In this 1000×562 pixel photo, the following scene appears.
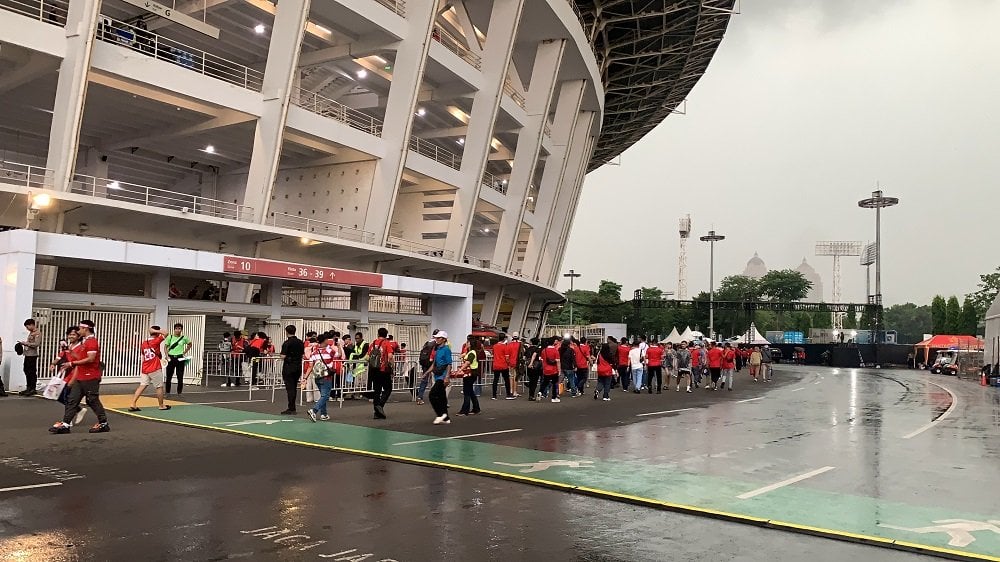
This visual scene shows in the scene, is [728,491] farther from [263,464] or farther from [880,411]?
[880,411]

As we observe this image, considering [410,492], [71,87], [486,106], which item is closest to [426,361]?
[410,492]

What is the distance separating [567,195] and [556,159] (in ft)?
16.7

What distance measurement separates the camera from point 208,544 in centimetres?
552

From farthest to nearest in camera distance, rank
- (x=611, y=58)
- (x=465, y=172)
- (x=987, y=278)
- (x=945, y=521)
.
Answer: (x=987, y=278) → (x=611, y=58) → (x=465, y=172) → (x=945, y=521)

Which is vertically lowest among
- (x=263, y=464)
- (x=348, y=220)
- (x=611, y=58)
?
(x=263, y=464)

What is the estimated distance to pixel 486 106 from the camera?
32.7 meters

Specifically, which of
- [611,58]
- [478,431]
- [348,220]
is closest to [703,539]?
[478,431]

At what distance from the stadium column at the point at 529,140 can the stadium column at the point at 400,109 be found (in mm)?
10287

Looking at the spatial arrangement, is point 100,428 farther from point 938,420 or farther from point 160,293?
point 938,420

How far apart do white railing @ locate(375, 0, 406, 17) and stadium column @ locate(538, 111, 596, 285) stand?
20.1 meters

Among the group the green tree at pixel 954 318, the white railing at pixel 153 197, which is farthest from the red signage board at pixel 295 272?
the green tree at pixel 954 318

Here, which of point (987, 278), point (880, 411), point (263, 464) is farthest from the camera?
point (987, 278)

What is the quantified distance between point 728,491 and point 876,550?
216cm

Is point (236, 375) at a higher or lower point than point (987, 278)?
lower
